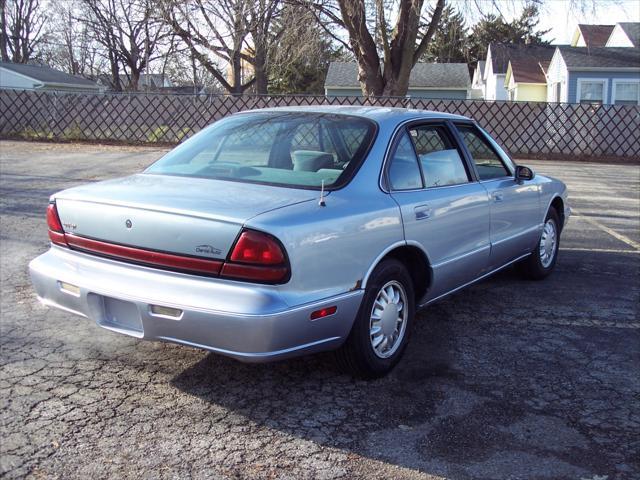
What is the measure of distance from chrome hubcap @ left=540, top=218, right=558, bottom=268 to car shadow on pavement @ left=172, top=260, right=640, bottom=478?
1.35m

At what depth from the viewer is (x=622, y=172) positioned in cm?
1772

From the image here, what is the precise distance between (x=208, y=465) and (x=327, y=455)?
1.70 ft

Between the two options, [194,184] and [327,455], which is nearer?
[327,455]

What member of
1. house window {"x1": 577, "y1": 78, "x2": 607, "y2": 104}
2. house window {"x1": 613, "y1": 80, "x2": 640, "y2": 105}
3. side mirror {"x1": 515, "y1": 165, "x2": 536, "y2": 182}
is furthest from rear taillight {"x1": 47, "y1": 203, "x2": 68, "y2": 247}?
house window {"x1": 613, "y1": 80, "x2": 640, "y2": 105}

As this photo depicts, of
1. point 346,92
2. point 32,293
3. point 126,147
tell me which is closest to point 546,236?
point 32,293

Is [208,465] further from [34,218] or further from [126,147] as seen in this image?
[126,147]

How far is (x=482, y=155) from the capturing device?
5.28m

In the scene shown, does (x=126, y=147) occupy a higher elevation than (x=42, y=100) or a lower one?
lower

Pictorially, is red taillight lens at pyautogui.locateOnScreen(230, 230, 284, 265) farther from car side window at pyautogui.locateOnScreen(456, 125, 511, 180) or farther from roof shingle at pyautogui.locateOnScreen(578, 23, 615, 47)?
roof shingle at pyautogui.locateOnScreen(578, 23, 615, 47)

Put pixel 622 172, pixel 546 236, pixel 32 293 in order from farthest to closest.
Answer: pixel 622 172, pixel 546 236, pixel 32 293

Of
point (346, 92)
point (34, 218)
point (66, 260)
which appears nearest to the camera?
point (66, 260)

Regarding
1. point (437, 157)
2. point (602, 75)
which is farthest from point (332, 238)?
point (602, 75)

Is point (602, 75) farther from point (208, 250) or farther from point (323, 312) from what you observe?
point (208, 250)

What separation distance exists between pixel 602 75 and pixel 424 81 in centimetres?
1360
